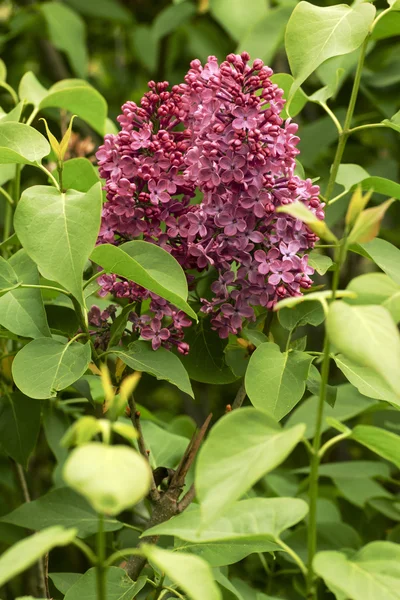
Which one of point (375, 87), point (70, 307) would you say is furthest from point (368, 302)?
point (375, 87)

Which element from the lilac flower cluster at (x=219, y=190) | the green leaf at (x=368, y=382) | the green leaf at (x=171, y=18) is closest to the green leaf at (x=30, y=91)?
the lilac flower cluster at (x=219, y=190)

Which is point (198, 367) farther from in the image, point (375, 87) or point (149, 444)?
point (375, 87)

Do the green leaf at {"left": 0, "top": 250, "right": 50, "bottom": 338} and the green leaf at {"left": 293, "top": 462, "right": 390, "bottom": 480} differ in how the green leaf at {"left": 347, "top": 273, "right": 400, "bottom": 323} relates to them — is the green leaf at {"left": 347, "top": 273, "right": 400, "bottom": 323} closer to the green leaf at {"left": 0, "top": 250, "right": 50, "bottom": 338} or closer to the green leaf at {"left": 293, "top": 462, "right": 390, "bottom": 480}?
the green leaf at {"left": 0, "top": 250, "right": 50, "bottom": 338}

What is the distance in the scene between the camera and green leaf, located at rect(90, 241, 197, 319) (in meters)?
0.66

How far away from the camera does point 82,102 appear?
963mm

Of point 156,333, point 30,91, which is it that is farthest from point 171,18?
point 156,333

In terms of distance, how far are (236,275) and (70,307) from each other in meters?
0.23

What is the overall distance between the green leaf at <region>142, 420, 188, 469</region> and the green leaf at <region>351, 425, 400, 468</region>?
379 mm

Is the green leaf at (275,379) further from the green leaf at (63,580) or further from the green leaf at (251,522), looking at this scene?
the green leaf at (63,580)

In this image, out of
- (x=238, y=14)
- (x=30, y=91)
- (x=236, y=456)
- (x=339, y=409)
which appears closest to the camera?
(x=236, y=456)

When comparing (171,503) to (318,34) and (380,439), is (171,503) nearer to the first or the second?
(380,439)

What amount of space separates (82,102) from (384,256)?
412 mm

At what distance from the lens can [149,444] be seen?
941mm

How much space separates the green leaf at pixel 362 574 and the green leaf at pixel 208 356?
0.29m
